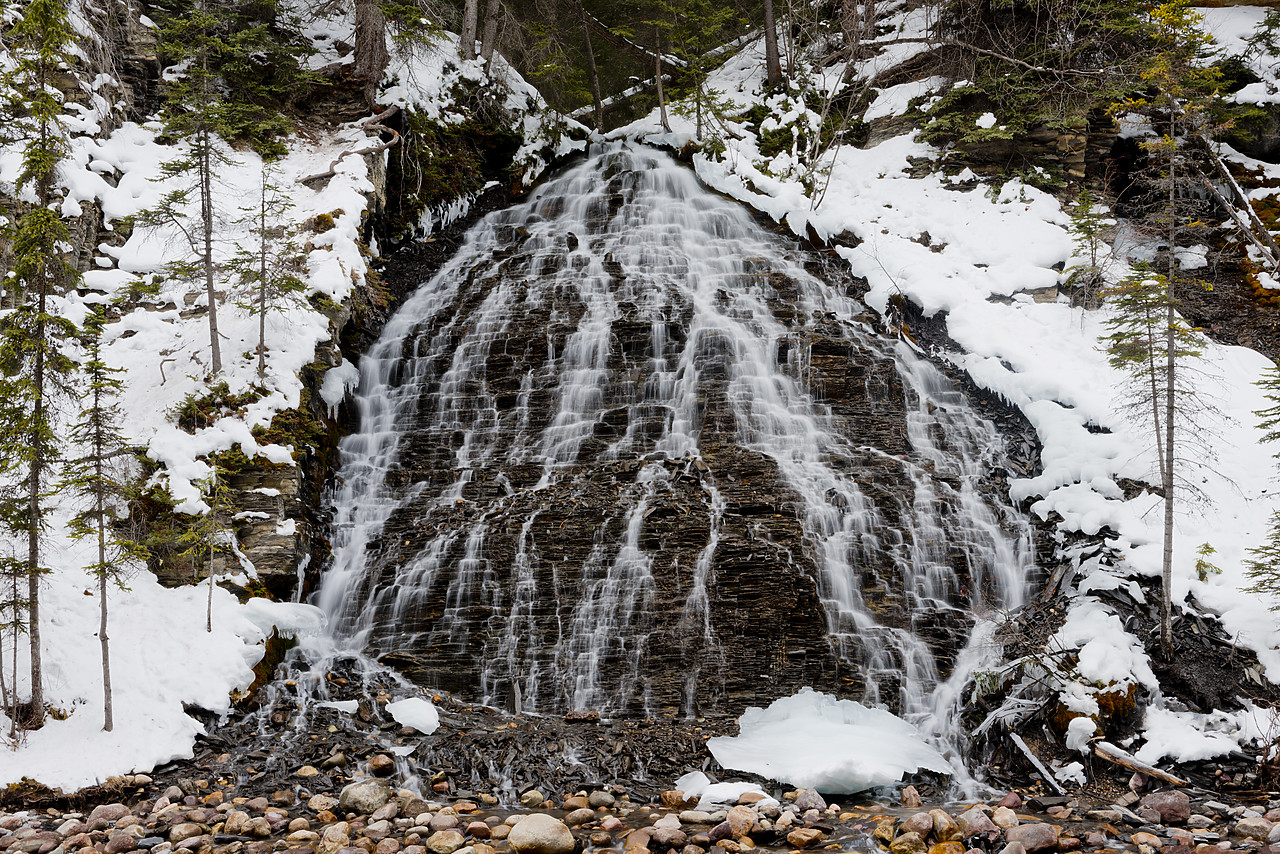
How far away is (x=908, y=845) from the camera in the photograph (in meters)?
5.48

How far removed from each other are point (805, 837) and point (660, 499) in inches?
200

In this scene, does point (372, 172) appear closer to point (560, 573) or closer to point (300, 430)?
point (300, 430)

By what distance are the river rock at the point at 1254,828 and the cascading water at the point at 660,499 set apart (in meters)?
2.74

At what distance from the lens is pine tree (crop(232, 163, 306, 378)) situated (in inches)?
427

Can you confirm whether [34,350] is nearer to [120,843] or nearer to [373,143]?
[120,843]

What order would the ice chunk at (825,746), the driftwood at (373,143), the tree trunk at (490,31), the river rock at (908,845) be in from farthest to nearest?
1. the tree trunk at (490,31)
2. the driftwood at (373,143)
3. the ice chunk at (825,746)
4. the river rock at (908,845)

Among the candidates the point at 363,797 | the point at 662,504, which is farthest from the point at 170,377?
the point at 662,504

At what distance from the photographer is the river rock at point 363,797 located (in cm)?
617

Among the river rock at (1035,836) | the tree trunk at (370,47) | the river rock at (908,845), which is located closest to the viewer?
the river rock at (1035,836)

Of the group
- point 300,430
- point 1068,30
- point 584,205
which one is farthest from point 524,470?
point 1068,30

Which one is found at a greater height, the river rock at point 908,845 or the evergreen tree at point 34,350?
the evergreen tree at point 34,350

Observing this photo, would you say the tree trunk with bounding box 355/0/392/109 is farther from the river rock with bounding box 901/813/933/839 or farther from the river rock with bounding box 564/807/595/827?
the river rock with bounding box 901/813/933/839

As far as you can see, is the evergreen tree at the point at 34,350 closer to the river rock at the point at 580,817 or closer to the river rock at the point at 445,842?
the river rock at the point at 445,842

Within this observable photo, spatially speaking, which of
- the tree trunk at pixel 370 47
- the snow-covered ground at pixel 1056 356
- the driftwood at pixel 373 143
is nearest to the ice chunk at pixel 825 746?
the snow-covered ground at pixel 1056 356
